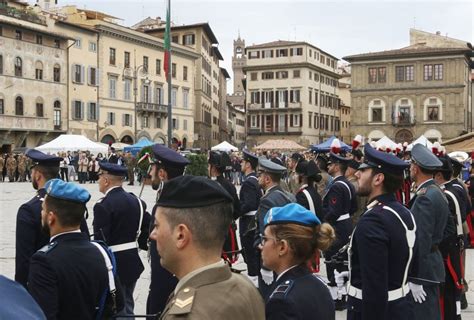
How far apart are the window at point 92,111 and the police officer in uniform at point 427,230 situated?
4734cm

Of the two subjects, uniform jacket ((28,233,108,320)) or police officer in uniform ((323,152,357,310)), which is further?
police officer in uniform ((323,152,357,310))

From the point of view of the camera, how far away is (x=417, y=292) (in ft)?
14.7

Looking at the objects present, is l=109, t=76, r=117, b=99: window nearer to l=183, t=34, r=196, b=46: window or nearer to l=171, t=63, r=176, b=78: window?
Result: l=171, t=63, r=176, b=78: window

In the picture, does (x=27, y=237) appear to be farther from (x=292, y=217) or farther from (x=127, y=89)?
(x=127, y=89)

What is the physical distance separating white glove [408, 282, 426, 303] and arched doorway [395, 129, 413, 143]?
59111 mm

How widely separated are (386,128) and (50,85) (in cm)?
3551

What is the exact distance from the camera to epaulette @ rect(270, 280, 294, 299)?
9.44 feet

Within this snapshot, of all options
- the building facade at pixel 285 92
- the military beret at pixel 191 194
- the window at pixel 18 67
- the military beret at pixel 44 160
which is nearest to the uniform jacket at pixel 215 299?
the military beret at pixel 191 194

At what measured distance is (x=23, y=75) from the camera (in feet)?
144

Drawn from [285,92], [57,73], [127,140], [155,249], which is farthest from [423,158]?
[285,92]

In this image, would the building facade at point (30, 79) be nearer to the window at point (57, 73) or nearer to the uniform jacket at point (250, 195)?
the window at point (57, 73)

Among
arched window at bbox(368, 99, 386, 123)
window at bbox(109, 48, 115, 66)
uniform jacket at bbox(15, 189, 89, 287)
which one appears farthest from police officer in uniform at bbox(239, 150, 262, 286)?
arched window at bbox(368, 99, 386, 123)

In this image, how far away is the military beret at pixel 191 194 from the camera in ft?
7.24

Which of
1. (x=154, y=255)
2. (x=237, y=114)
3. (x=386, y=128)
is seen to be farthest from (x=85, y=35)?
(x=237, y=114)
